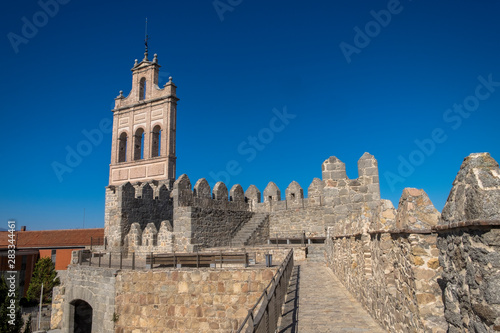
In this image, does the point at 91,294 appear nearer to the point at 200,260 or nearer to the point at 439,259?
the point at 200,260

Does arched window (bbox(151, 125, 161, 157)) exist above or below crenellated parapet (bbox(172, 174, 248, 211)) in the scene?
above

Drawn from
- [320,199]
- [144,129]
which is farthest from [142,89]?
[320,199]

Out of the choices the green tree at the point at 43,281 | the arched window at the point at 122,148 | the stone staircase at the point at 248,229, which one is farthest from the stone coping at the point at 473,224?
the green tree at the point at 43,281

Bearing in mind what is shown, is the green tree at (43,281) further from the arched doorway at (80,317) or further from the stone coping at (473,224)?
the stone coping at (473,224)

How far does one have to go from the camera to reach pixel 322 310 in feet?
20.8

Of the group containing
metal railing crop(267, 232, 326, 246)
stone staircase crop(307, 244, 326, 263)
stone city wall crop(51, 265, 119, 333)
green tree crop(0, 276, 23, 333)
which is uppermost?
metal railing crop(267, 232, 326, 246)

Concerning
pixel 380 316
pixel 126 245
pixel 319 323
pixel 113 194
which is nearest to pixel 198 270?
pixel 319 323

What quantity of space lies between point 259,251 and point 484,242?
1270cm

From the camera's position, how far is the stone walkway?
5.21 meters

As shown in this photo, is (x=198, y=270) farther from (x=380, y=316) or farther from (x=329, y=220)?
(x=380, y=316)

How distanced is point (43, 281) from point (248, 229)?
16.2m

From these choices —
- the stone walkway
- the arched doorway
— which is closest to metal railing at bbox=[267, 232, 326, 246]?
the stone walkway

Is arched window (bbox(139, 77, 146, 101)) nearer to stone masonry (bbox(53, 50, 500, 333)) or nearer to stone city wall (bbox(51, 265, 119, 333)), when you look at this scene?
stone masonry (bbox(53, 50, 500, 333))

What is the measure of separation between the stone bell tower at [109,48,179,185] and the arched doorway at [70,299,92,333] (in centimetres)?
1059
